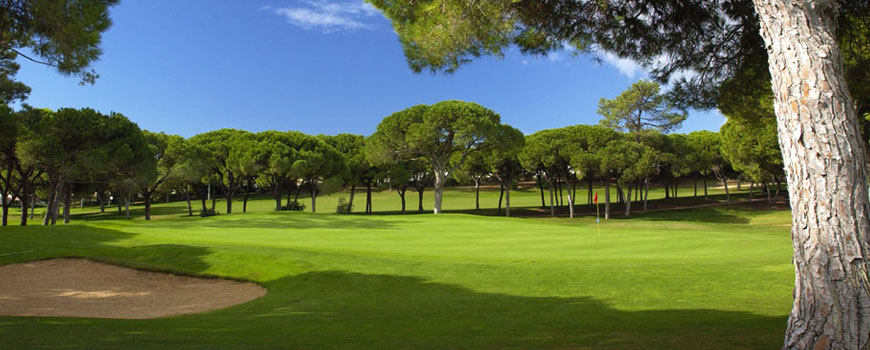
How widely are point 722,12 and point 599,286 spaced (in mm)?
5599

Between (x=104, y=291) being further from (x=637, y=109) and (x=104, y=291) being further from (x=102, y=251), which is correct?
(x=637, y=109)

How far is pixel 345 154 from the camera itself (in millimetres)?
52500

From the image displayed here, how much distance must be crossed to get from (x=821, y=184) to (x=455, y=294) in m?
6.15

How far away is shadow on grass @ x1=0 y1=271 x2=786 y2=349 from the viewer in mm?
5152

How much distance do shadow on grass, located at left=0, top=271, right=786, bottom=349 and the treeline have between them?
26594 millimetres

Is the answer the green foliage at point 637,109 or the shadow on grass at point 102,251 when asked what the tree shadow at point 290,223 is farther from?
the green foliage at point 637,109

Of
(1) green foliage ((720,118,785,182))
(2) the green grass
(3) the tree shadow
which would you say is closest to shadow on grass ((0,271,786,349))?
(2) the green grass

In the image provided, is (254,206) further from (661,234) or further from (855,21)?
(855,21)

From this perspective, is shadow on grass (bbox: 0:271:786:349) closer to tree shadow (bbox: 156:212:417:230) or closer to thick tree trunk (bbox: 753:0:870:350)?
thick tree trunk (bbox: 753:0:870:350)

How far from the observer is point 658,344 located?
5051 millimetres

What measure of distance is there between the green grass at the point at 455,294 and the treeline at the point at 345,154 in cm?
1405

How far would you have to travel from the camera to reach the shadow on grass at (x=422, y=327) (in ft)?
16.9

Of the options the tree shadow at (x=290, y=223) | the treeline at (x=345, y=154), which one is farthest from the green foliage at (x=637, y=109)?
the tree shadow at (x=290, y=223)

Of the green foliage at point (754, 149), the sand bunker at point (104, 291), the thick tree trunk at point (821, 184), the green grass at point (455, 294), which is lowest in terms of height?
the sand bunker at point (104, 291)
